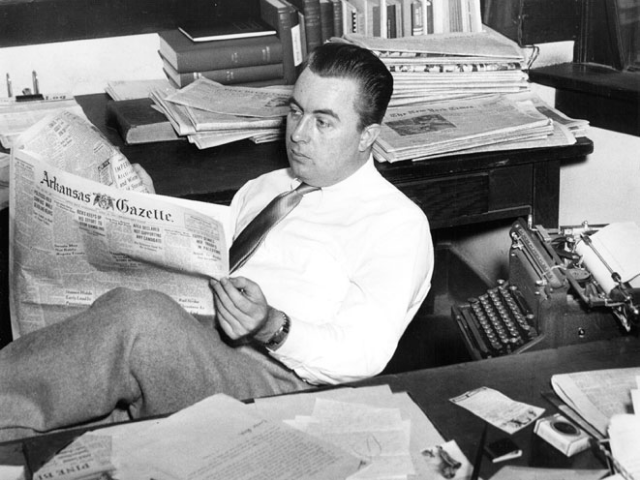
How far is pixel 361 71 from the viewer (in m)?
1.82

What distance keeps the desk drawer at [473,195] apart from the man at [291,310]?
35 cm

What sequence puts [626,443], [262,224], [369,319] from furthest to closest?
[262,224] → [369,319] → [626,443]

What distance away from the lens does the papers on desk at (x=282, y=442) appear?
1202 mm

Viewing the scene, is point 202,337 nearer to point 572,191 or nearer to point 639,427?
point 639,427

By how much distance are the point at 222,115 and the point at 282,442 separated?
123cm

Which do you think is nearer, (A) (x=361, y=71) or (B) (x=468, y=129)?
(A) (x=361, y=71)

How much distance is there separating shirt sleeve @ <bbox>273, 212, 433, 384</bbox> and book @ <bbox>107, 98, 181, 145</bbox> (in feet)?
2.56

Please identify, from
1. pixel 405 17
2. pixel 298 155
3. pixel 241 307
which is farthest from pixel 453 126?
pixel 241 307

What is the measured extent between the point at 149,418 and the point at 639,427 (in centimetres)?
68

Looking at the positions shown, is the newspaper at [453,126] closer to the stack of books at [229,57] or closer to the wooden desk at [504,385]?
the stack of books at [229,57]

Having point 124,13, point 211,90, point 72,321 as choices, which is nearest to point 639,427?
point 72,321

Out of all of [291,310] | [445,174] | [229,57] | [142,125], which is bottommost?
[291,310]

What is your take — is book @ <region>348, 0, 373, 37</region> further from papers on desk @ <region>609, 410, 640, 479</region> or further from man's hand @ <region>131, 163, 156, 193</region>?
papers on desk @ <region>609, 410, 640, 479</region>

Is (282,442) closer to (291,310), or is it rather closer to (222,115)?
(291,310)
